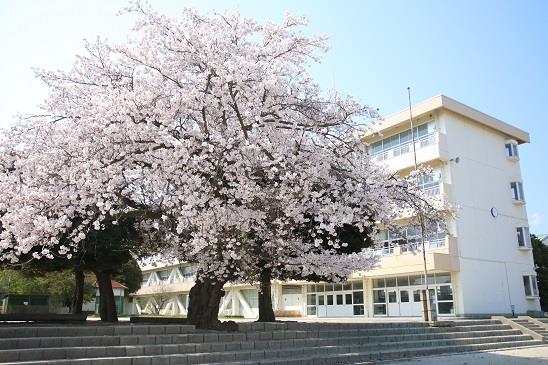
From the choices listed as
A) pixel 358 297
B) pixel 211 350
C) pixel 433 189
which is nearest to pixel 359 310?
pixel 358 297

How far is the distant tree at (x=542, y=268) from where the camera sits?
115 ft

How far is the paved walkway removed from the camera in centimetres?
1262

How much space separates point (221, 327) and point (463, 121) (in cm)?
2352

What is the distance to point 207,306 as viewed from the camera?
1312 cm

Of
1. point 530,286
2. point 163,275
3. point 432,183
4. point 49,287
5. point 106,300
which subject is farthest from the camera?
point 163,275

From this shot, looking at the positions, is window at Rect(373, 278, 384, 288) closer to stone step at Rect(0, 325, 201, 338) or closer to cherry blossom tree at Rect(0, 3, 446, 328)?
cherry blossom tree at Rect(0, 3, 446, 328)

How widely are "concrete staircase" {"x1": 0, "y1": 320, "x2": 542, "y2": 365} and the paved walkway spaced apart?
2.20 ft

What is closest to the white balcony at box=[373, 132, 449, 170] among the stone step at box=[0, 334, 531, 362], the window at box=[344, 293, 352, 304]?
the window at box=[344, 293, 352, 304]

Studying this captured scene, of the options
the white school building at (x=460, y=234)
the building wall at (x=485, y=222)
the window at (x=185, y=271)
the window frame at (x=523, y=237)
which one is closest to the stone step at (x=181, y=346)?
the white school building at (x=460, y=234)

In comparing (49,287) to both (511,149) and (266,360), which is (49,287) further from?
(511,149)

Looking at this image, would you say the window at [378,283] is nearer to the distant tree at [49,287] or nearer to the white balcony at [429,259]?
the white balcony at [429,259]

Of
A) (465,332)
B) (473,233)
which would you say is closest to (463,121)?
(473,233)

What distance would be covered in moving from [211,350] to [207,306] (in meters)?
1.97

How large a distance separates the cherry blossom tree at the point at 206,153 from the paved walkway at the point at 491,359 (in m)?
3.51
